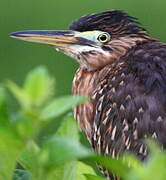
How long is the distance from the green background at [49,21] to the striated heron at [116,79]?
128 inches

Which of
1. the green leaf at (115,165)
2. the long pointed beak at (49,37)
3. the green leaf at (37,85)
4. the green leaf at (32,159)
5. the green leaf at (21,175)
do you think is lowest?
the long pointed beak at (49,37)

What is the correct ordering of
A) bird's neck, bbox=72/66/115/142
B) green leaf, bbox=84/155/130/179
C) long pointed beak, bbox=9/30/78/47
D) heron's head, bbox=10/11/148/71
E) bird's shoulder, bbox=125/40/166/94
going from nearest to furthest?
green leaf, bbox=84/155/130/179 → bird's shoulder, bbox=125/40/166/94 → long pointed beak, bbox=9/30/78/47 → bird's neck, bbox=72/66/115/142 → heron's head, bbox=10/11/148/71

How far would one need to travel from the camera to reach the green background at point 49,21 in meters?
7.98

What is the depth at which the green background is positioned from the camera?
7984 millimetres

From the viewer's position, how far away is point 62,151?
88 cm

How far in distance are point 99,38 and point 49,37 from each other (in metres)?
0.44

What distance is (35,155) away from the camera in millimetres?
927

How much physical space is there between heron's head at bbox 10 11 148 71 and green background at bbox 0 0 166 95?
127 inches

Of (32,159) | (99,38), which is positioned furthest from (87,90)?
(32,159)

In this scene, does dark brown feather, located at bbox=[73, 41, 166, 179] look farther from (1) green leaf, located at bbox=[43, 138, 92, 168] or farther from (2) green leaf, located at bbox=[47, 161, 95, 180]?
(1) green leaf, located at bbox=[43, 138, 92, 168]

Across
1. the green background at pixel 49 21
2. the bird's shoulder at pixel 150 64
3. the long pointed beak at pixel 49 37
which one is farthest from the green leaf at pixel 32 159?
the green background at pixel 49 21

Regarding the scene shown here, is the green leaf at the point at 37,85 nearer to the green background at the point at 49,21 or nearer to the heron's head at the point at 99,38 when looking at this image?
the heron's head at the point at 99,38

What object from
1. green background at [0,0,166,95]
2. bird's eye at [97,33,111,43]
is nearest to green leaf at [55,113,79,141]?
bird's eye at [97,33,111,43]

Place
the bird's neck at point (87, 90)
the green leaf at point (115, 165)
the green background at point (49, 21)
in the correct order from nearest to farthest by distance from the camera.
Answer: the green leaf at point (115, 165), the bird's neck at point (87, 90), the green background at point (49, 21)
